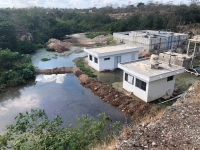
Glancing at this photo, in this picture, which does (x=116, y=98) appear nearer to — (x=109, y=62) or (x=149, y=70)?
(x=149, y=70)

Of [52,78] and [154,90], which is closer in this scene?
[154,90]

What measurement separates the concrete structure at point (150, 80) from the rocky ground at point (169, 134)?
17.1 ft

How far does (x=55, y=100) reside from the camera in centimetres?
1284

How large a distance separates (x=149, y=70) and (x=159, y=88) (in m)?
1.39

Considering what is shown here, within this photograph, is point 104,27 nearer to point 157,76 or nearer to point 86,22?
point 86,22

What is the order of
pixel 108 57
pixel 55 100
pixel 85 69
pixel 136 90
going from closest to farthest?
1. pixel 136 90
2. pixel 55 100
3. pixel 108 57
4. pixel 85 69

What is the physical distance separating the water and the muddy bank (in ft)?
1.25

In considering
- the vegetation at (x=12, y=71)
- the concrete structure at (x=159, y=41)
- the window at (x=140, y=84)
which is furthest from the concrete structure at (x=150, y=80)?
the concrete structure at (x=159, y=41)

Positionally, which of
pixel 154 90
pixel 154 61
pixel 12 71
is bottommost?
pixel 154 90

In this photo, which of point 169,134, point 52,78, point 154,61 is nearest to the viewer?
point 169,134

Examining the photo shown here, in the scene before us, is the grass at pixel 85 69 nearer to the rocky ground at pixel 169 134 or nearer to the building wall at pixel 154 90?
the building wall at pixel 154 90

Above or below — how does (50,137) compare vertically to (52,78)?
above

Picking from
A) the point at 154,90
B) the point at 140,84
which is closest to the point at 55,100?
the point at 140,84

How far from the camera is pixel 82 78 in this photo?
16109mm
